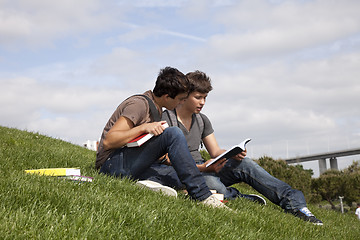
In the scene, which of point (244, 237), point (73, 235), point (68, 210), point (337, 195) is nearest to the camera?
point (73, 235)

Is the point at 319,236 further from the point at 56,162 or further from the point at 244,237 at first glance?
the point at 56,162

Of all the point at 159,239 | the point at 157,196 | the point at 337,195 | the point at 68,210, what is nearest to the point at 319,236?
the point at 157,196

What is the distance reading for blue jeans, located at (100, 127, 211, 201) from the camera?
4.44 meters

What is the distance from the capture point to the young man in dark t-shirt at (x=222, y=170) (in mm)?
5410

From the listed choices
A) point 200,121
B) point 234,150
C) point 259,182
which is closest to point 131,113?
point 234,150

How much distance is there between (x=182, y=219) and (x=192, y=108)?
7.64ft

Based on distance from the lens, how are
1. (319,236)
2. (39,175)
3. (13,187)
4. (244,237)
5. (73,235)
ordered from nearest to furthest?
(73,235) < (13,187) < (244,237) < (39,175) < (319,236)

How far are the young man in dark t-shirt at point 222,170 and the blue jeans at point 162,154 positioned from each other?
1.32 ft

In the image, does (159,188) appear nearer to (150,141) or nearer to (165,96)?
(150,141)

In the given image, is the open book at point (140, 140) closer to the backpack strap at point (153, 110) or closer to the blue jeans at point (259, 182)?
the backpack strap at point (153, 110)

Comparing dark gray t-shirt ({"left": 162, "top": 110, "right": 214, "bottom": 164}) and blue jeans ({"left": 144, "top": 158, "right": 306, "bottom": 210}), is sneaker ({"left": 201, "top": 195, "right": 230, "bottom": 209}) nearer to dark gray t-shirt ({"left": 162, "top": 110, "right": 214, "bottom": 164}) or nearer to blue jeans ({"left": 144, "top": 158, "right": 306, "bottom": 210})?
blue jeans ({"left": 144, "top": 158, "right": 306, "bottom": 210})

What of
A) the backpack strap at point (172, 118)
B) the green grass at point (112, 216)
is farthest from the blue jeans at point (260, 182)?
the backpack strap at point (172, 118)

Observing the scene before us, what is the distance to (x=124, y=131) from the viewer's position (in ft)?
15.0

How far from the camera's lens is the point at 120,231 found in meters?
2.92
